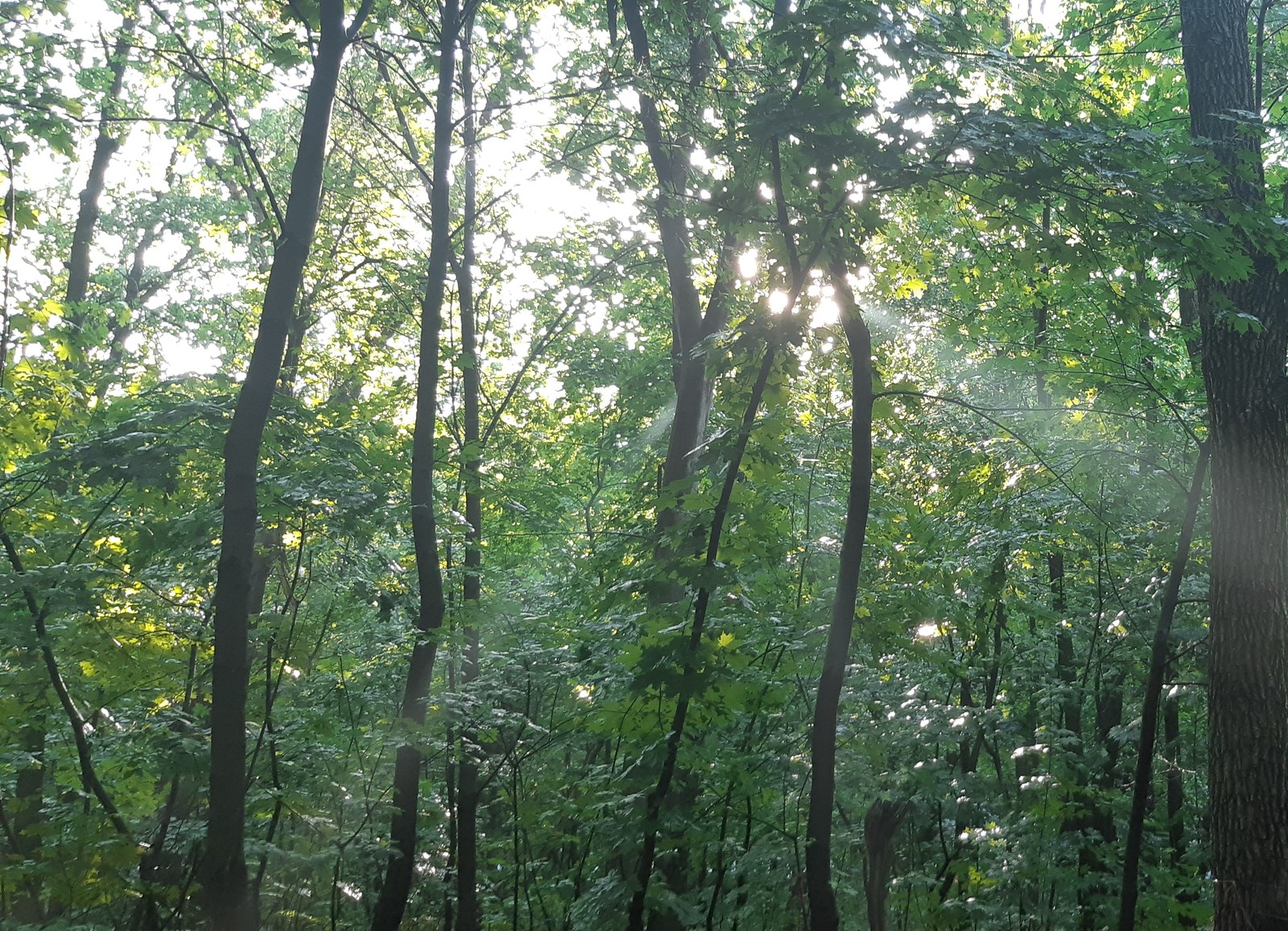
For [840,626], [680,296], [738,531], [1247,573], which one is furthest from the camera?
[680,296]

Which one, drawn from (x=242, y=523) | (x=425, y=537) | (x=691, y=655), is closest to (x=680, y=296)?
(x=425, y=537)

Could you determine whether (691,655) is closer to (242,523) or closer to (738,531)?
(738,531)

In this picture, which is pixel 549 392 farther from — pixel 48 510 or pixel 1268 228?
pixel 1268 228

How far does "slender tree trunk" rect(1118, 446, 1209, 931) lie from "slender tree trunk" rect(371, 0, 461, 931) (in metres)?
5.14

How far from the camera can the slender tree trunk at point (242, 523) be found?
15.8 ft

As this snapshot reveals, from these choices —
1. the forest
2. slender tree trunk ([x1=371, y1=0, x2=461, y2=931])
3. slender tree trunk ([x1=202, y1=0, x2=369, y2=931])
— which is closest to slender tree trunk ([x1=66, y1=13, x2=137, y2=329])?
the forest

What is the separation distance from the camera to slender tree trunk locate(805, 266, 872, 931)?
13.2 feet

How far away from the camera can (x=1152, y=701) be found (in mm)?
5883

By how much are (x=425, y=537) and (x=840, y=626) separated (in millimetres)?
5023

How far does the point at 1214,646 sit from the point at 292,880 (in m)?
8.47

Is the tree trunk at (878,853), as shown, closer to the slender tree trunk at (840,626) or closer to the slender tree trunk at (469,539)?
the slender tree trunk at (469,539)

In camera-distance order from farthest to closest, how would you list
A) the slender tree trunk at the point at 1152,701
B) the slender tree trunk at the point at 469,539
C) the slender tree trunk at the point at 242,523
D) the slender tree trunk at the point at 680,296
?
the slender tree trunk at the point at 469,539 → the slender tree trunk at the point at 680,296 → the slender tree trunk at the point at 1152,701 → the slender tree trunk at the point at 242,523

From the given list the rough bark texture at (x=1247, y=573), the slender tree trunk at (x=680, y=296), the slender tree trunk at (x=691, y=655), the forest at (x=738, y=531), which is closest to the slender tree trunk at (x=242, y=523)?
the forest at (x=738, y=531)

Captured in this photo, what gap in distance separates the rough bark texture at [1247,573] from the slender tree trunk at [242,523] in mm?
5287
